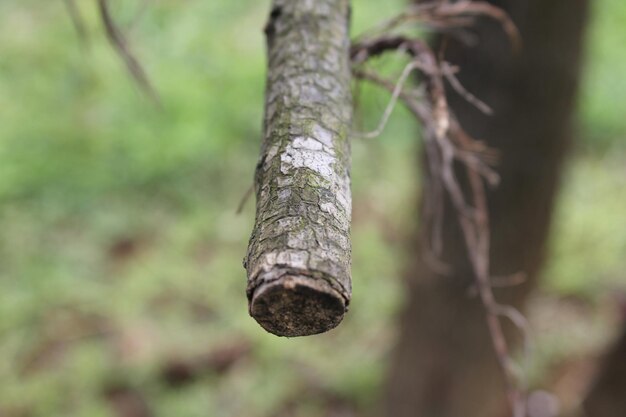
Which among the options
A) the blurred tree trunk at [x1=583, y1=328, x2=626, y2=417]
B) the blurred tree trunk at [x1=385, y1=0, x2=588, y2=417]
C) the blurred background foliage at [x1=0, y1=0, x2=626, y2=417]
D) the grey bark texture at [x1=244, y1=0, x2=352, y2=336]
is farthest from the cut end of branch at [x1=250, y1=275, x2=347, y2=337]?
the blurred tree trunk at [x1=583, y1=328, x2=626, y2=417]

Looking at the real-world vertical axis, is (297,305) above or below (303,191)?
below

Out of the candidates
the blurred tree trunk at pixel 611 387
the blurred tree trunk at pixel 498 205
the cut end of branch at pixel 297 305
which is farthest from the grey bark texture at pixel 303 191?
the blurred tree trunk at pixel 611 387

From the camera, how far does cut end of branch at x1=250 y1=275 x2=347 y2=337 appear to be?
24.5 inches

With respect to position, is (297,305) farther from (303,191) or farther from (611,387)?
(611,387)

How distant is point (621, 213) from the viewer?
15.8ft

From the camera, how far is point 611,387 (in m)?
3.03

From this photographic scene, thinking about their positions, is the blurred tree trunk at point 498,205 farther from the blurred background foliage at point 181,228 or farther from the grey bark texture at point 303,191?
the grey bark texture at point 303,191

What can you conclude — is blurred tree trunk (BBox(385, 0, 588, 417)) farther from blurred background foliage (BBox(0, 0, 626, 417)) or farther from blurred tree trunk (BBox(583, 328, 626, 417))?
blurred tree trunk (BBox(583, 328, 626, 417))

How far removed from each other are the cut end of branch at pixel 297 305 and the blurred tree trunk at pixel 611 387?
2.61 meters

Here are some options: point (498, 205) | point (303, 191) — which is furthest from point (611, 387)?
point (303, 191)

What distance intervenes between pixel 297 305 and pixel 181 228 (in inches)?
164

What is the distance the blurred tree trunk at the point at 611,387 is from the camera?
2965mm

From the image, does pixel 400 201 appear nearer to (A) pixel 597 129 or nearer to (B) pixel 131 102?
(A) pixel 597 129

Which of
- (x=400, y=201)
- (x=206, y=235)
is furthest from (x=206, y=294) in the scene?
(x=400, y=201)
